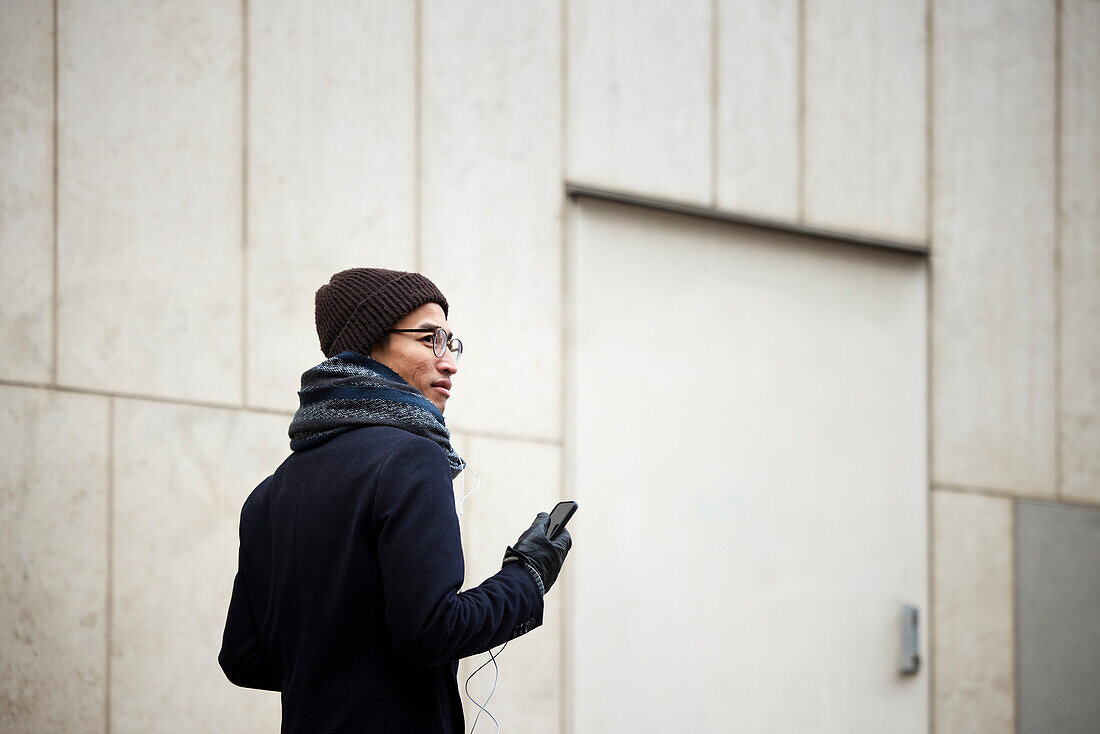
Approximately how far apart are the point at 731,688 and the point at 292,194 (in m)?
2.46

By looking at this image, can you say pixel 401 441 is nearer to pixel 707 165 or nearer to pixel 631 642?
pixel 631 642

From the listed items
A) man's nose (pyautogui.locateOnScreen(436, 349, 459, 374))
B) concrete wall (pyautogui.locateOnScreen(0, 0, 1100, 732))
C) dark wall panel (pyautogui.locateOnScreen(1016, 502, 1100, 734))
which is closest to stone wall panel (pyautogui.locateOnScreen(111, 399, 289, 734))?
concrete wall (pyautogui.locateOnScreen(0, 0, 1100, 732))

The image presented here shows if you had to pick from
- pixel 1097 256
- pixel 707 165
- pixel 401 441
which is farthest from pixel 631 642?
pixel 1097 256

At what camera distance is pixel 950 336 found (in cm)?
531

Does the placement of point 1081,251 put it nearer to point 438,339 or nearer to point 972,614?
point 972,614

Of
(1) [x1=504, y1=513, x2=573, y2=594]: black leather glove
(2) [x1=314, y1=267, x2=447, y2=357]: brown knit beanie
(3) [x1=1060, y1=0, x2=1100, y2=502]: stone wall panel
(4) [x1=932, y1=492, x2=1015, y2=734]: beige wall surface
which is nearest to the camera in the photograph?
(1) [x1=504, y1=513, x2=573, y2=594]: black leather glove

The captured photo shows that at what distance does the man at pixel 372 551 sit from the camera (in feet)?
6.47

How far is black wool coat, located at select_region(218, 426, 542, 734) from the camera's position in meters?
1.96

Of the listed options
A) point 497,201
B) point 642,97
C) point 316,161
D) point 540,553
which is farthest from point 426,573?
point 642,97

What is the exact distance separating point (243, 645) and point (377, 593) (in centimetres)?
42

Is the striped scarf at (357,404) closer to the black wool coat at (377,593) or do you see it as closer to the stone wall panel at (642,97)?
the black wool coat at (377,593)

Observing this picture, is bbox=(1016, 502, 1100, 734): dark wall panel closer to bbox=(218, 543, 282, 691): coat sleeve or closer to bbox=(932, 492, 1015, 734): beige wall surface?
bbox=(932, 492, 1015, 734): beige wall surface

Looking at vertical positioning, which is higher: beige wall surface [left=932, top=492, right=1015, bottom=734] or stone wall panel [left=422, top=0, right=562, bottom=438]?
stone wall panel [left=422, top=0, right=562, bottom=438]

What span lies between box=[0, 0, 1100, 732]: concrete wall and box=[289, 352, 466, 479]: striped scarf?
60.8 inches
